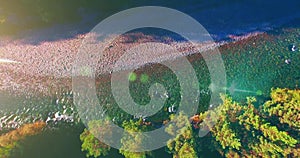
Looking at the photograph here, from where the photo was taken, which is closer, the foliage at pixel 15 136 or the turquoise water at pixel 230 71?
the foliage at pixel 15 136

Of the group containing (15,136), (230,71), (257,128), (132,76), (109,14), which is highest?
(109,14)

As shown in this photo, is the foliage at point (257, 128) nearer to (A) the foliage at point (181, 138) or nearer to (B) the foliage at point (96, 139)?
(A) the foliage at point (181, 138)

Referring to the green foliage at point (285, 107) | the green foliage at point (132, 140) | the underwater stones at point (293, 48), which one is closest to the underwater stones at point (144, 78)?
the green foliage at point (132, 140)

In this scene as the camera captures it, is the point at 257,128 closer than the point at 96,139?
Yes

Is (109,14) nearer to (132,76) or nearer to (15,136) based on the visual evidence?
(132,76)

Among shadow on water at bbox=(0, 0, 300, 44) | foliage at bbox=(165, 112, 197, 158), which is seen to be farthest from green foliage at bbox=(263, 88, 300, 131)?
shadow on water at bbox=(0, 0, 300, 44)

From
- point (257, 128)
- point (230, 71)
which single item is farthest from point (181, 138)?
point (230, 71)
